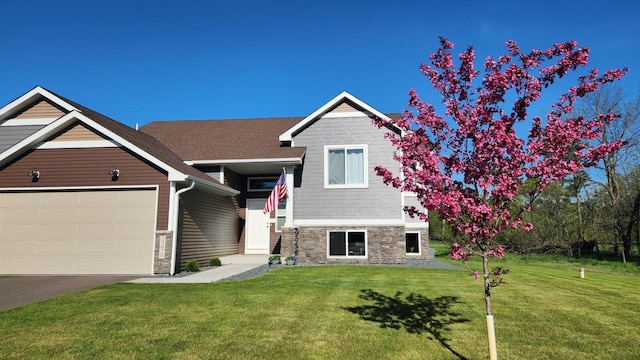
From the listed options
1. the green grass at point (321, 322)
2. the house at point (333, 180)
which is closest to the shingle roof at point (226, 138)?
the house at point (333, 180)

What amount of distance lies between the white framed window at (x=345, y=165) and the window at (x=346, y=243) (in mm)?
1957

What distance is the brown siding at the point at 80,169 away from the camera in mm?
12305

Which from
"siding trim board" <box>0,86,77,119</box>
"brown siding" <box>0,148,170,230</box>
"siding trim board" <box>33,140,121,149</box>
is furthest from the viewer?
"siding trim board" <box>0,86,77,119</box>

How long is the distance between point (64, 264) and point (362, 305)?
411 inches

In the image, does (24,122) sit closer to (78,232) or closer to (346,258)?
(78,232)

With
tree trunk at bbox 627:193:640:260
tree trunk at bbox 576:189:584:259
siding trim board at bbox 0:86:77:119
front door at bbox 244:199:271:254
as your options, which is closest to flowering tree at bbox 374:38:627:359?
front door at bbox 244:199:271:254

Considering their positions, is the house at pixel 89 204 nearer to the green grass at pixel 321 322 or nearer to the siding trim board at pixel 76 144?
the siding trim board at pixel 76 144

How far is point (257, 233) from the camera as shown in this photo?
17.6 metres

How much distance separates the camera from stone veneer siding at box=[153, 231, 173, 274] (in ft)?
38.9

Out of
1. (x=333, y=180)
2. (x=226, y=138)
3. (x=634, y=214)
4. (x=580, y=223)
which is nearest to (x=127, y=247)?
(x=226, y=138)

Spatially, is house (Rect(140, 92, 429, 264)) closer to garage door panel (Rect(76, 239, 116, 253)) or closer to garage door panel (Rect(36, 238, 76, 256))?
garage door panel (Rect(76, 239, 116, 253))

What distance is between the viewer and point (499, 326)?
6.07 metres

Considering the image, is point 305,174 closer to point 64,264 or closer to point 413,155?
point 64,264

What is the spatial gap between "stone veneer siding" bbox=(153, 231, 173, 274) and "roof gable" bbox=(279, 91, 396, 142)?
6.40 meters
